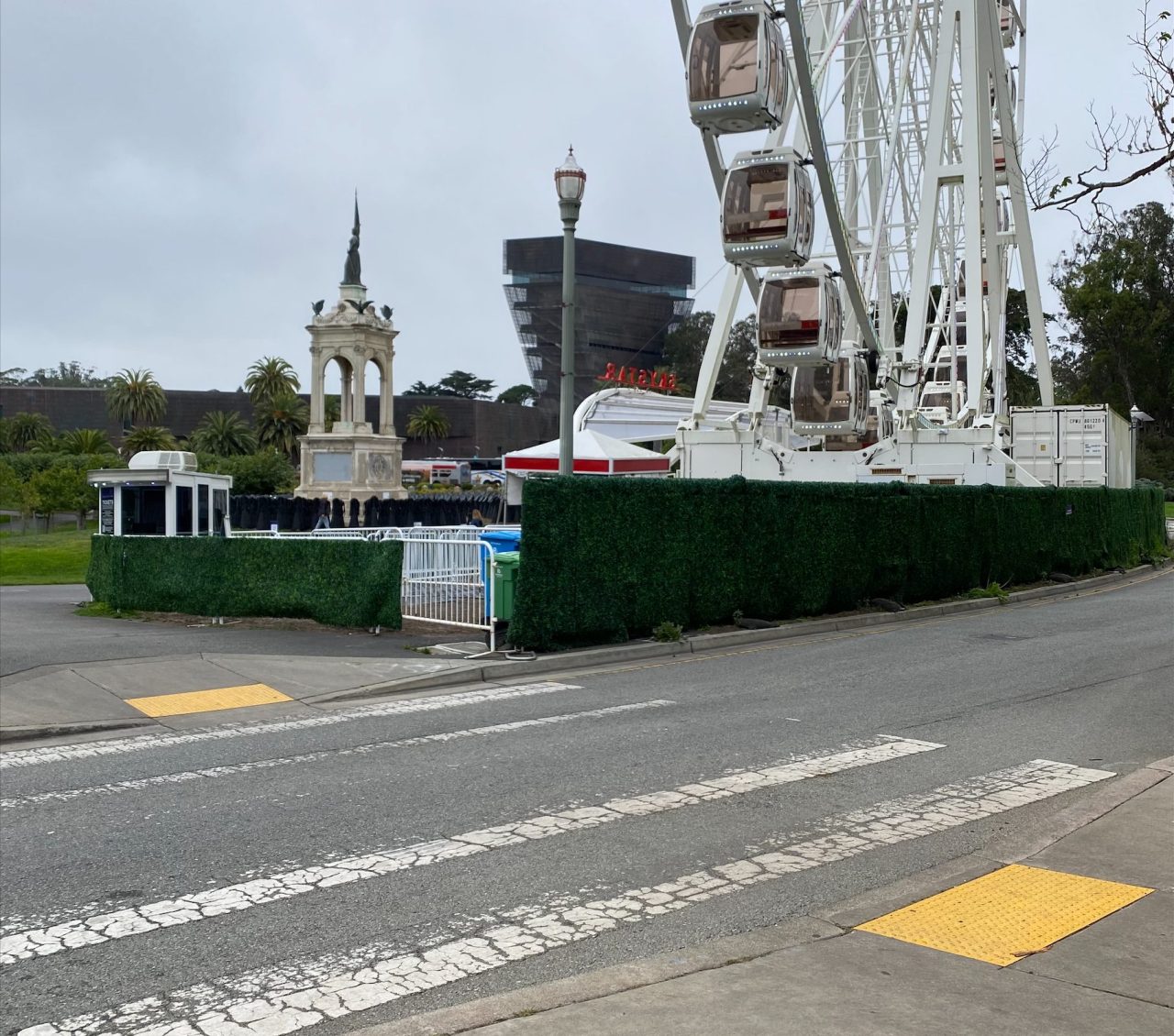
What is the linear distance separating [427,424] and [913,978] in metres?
110

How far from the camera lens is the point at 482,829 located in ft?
23.9

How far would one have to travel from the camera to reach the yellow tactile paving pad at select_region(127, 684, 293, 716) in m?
11.7

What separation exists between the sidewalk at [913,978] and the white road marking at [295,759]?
15.4 feet

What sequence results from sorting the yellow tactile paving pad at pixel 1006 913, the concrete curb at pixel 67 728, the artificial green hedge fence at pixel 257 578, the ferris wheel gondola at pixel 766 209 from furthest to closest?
the ferris wheel gondola at pixel 766 209 < the artificial green hedge fence at pixel 257 578 < the concrete curb at pixel 67 728 < the yellow tactile paving pad at pixel 1006 913

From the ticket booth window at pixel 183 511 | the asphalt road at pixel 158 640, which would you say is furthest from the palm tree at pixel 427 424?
the asphalt road at pixel 158 640

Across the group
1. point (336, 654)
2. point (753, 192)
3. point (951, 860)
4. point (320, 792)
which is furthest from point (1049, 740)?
point (753, 192)

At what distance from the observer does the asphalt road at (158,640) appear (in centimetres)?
1418

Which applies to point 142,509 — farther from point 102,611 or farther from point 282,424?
point 282,424

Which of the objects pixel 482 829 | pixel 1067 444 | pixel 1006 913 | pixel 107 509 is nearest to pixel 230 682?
pixel 482 829

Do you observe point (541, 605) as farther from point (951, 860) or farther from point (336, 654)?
point (951, 860)

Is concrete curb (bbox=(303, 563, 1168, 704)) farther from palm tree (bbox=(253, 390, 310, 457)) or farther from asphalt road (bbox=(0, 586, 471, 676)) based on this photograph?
palm tree (bbox=(253, 390, 310, 457))

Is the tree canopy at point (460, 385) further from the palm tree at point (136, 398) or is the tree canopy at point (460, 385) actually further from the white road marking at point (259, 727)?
the white road marking at point (259, 727)

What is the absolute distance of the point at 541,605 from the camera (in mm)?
15086

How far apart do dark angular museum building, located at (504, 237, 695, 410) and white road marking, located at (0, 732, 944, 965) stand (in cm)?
13653
